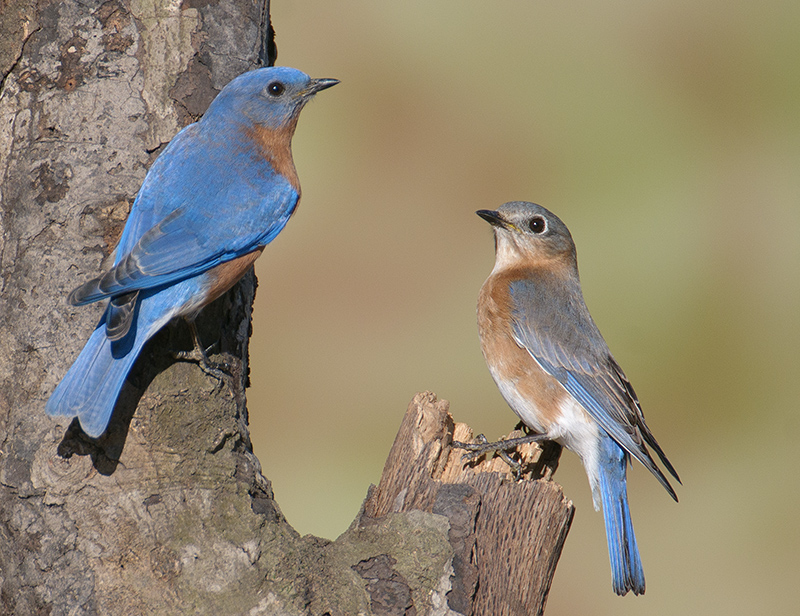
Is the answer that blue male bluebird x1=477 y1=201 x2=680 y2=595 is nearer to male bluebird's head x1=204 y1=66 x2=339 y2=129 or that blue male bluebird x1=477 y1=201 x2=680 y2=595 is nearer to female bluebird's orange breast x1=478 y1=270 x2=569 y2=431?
female bluebird's orange breast x1=478 y1=270 x2=569 y2=431

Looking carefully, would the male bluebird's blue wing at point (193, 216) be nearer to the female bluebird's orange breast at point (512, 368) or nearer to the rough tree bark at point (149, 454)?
the rough tree bark at point (149, 454)

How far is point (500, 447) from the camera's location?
3.96 m

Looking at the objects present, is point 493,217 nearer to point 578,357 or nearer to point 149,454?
point 578,357

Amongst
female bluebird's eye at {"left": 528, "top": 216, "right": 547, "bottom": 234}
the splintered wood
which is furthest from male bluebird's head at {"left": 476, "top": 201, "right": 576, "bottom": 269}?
the splintered wood

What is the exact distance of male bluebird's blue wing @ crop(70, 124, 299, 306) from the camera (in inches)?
122

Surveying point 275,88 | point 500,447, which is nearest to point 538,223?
point 500,447

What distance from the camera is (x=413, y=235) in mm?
7684

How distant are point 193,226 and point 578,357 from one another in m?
2.25

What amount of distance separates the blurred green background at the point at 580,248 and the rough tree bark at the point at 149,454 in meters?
3.59

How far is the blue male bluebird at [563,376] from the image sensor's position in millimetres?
4195

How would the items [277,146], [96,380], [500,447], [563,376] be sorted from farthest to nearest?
1. [563,376]
2. [277,146]
3. [500,447]
4. [96,380]

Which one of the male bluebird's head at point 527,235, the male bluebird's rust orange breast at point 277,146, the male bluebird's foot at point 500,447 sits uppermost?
the male bluebird's rust orange breast at point 277,146

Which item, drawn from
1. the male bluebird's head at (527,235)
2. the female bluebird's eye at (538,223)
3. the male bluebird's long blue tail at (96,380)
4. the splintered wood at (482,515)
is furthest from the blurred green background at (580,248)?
the male bluebird's long blue tail at (96,380)

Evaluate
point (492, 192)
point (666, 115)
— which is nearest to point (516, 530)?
point (492, 192)
